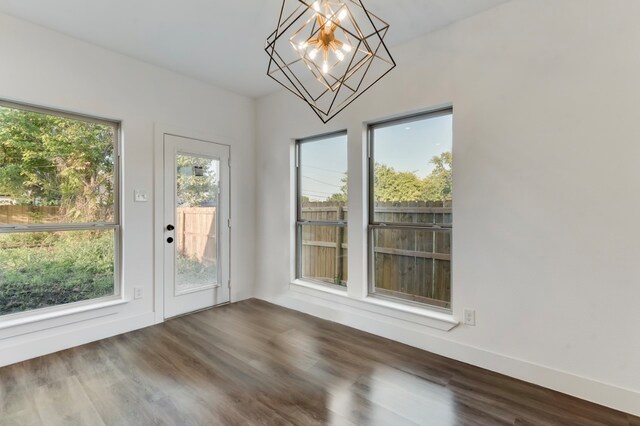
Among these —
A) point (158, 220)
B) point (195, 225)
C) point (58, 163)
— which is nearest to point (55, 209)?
point (58, 163)

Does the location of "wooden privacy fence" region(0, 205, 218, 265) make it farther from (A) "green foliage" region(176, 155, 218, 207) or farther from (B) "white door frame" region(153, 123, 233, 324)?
(B) "white door frame" region(153, 123, 233, 324)

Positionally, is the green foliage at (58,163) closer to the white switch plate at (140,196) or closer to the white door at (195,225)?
the white switch plate at (140,196)

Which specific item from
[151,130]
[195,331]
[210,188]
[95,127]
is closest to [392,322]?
[195,331]

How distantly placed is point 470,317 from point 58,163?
3798 millimetres

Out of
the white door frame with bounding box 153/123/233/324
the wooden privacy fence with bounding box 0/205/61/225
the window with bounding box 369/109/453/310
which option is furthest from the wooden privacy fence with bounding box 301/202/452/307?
the wooden privacy fence with bounding box 0/205/61/225

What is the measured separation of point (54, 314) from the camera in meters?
2.71

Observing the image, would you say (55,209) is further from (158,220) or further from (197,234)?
(197,234)

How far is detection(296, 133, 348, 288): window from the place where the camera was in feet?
11.6

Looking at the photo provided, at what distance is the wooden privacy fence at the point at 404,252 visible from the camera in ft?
9.18

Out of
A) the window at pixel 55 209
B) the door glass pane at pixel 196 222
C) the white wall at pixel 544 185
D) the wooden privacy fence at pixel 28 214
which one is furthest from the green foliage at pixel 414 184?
the wooden privacy fence at pixel 28 214

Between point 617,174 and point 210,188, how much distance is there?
3.75m

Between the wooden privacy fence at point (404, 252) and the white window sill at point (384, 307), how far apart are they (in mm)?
127

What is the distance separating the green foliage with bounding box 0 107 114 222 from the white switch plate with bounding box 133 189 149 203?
0.21 meters

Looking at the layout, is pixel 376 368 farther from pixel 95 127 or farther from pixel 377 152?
pixel 95 127
